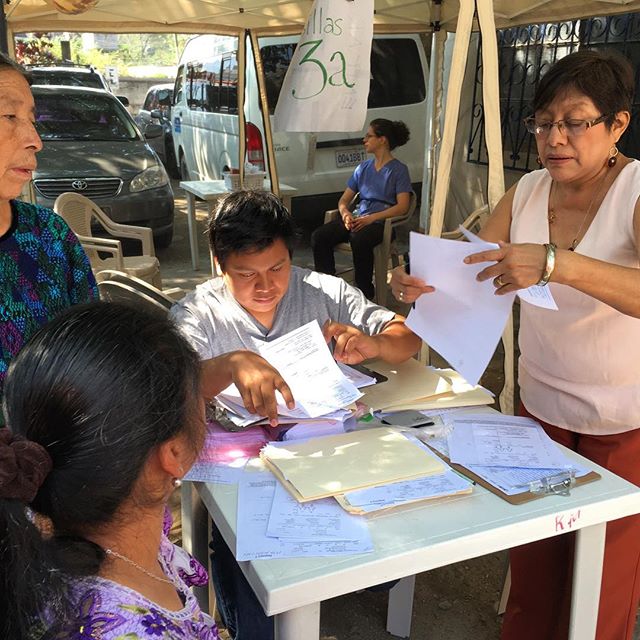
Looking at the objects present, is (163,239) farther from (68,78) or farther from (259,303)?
(259,303)

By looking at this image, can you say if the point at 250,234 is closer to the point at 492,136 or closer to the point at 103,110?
the point at 492,136

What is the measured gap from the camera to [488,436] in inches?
61.2

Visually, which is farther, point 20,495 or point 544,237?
point 544,237

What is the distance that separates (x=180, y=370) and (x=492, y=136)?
1.88 meters

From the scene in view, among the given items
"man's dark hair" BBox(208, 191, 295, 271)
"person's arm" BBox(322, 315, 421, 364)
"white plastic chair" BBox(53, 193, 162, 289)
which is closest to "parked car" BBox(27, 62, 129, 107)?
"white plastic chair" BBox(53, 193, 162, 289)

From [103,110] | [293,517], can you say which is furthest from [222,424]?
[103,110]

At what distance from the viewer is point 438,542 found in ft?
3.80

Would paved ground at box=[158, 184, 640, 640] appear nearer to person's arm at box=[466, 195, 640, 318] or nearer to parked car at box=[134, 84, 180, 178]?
person's arm at box=[466, 195, 640, 318]

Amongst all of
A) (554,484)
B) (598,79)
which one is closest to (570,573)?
(554,484)

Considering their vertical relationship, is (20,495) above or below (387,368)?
above

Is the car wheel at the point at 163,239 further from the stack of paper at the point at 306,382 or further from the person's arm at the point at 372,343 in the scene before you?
the stack of paper at the point at 306,382

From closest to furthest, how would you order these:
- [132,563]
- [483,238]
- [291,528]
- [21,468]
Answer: [21,468]
[132,563]
[291,528]
[483,238]

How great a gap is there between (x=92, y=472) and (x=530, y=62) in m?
5.77

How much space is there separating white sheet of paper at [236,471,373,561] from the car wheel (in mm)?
6267
